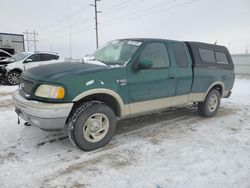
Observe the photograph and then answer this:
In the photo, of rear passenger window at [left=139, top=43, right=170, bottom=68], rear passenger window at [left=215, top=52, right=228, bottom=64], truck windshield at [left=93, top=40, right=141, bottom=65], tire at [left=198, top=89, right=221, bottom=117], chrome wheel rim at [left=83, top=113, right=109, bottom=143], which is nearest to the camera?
chrome wheel rim at [left=83, top=113, right=109, bottom=143]

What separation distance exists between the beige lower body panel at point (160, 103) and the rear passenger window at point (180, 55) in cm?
72

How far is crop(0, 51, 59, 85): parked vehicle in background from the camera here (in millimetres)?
11141

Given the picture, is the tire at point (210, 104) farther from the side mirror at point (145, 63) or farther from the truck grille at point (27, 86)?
the truck grille at point (27, 86)

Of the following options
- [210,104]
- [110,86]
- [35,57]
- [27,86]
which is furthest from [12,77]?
[210,104]

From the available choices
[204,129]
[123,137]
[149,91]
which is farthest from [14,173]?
[204,129]

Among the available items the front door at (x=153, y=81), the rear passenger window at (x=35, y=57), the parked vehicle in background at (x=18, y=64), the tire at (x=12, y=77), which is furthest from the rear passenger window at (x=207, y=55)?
the tire at (x=12, y=77)

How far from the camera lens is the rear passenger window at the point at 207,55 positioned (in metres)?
5.59

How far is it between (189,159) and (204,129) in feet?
5.35

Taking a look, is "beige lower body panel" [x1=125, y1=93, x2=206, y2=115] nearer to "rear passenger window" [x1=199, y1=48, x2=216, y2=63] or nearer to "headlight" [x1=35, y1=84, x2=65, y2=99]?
"rear passenger window" [x1=199, y1=48, x2=216, y2=63]

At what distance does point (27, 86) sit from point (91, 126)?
1218 mm

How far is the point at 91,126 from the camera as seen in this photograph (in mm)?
3670

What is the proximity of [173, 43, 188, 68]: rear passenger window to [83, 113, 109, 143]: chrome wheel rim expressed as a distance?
7.10 feet

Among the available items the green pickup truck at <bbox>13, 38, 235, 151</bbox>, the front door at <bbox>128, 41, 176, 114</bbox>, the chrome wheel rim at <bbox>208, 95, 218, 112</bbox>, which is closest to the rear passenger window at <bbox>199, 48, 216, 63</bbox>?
the green pickup truck at <bbox>13, 38, 235, 151</bbox>

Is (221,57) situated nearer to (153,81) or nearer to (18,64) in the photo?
(153,81)
